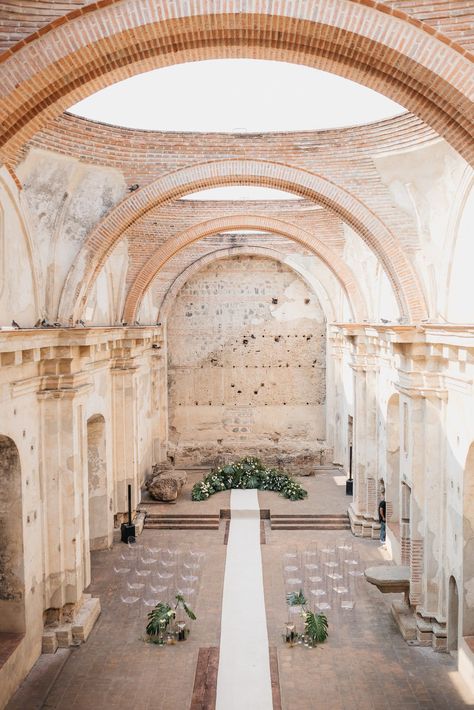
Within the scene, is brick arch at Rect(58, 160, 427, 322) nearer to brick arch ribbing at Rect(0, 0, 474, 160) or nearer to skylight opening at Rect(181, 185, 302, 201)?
skylight opening at Rect(181, 185, 302, 201)

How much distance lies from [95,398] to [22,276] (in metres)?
4.32

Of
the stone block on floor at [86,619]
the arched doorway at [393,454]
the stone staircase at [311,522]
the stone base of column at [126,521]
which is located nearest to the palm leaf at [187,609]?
the stone block on floor at [86,619]

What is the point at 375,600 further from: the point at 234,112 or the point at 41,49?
the point at 41,49

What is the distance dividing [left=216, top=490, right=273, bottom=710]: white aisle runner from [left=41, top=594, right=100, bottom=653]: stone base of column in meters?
2.17

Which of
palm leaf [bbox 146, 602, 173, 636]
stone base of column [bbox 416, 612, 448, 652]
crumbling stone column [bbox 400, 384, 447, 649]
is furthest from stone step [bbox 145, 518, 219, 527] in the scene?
stone base of column [bbox 416, 612, 448, 652]

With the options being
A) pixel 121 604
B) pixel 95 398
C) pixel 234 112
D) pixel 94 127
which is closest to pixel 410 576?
pixel 121 604

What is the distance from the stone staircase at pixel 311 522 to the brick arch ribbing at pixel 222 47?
12.1m

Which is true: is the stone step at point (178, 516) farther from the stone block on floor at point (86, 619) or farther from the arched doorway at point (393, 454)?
the stone block on floor at point (86, 619)

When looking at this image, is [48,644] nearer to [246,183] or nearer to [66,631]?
[66,631]

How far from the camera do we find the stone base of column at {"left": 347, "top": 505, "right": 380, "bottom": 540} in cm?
1534

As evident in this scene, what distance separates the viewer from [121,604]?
11875 millimetres

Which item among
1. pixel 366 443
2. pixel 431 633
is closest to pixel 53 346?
pixel 431 633

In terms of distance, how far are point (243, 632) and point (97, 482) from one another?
502 centimetres

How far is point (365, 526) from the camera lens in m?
15.5
